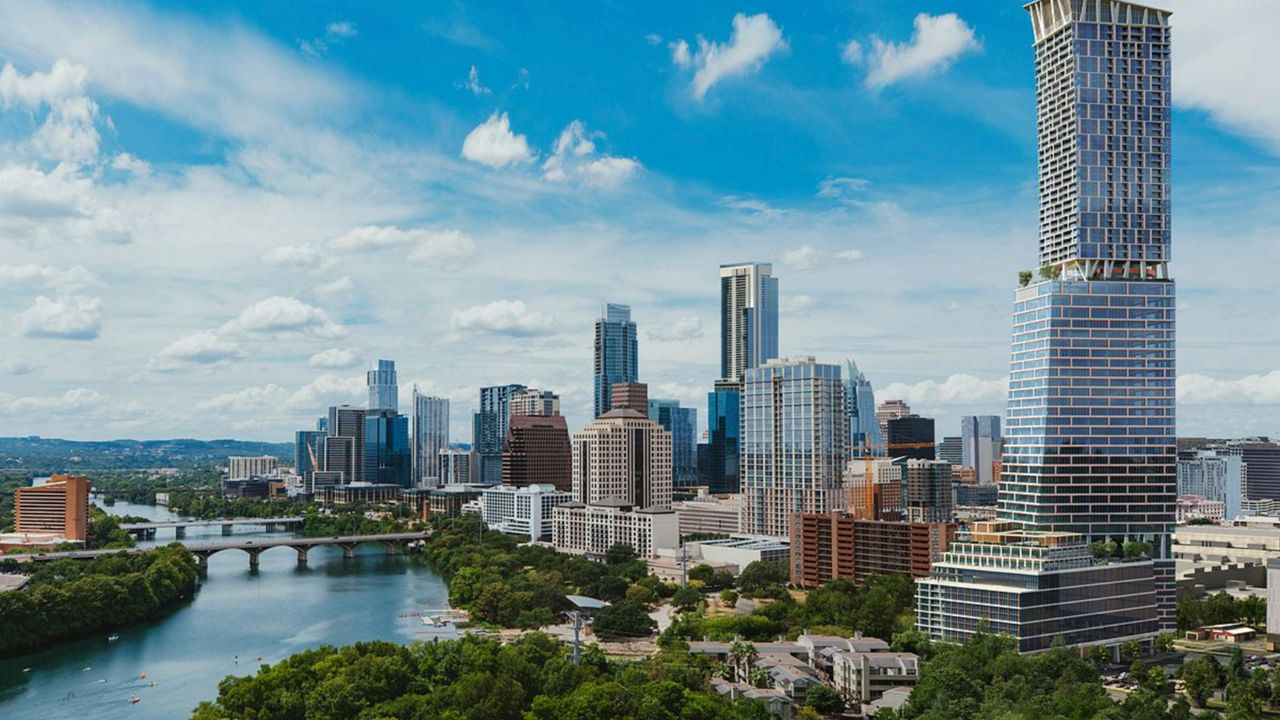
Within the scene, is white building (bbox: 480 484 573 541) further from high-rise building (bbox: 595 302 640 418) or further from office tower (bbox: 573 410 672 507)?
high-rise building (bbox: 595 302 640 418)

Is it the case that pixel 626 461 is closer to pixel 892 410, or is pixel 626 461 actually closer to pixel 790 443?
pixel 790 443

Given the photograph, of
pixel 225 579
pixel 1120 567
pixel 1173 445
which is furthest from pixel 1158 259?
pixel 225 579

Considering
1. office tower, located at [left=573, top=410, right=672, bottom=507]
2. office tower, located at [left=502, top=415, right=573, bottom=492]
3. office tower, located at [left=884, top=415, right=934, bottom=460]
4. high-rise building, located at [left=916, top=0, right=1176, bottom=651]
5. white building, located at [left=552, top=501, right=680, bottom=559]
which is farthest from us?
office tower, located at [left=884, top=415, right=934, bottom=460]

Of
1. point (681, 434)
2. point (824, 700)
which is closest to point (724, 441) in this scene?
point (681, 434)

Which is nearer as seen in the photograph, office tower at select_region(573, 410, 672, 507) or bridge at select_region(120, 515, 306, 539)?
office tower at select_region(573, 410, 672, 507)

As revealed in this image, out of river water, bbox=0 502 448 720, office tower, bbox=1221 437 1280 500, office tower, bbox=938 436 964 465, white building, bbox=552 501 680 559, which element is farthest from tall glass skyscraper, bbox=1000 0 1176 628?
office tower, bbox=938 436 964 465

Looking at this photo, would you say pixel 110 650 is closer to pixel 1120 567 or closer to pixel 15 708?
pixel 15 708

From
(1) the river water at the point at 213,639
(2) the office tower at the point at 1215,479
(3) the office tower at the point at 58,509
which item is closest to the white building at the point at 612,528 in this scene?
(1) the river water at the point at 213,639
